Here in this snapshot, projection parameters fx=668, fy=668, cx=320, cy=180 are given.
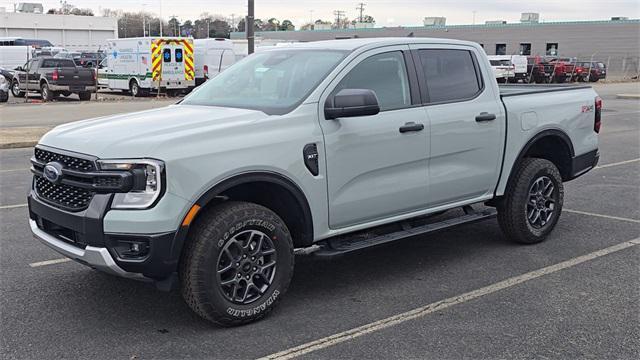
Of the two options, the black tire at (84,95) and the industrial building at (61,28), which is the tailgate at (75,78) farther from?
the industrial building at (61,28)

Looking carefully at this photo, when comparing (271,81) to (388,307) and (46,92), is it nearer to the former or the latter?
(388,307)

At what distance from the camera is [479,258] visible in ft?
19.8

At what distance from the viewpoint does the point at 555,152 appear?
686cm

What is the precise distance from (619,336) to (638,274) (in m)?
1.43

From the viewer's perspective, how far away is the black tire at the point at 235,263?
419cm

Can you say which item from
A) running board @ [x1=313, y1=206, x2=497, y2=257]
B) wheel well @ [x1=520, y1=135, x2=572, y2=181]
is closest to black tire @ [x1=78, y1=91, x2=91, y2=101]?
wheel well @ [x1=520, y1=135, x2=572, y2=181]

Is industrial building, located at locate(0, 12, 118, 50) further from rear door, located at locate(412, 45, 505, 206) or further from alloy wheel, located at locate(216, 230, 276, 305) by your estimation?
alloy wheel, located at locate(216, 230, 276, 305)

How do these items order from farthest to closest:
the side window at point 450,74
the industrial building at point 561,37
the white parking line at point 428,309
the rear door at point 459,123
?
the industrial building at point 561,37, the side window at point 450,74, the rear door at point 459,123, the white parking line at point 428,309

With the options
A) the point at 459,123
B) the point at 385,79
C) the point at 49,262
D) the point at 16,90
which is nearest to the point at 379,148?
the point at 385,79

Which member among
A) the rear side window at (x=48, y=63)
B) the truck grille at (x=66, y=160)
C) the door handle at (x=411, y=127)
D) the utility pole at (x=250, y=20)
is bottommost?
the truck grille at (x=66, y=160)

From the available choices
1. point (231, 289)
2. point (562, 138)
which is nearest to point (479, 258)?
point (562, 138)

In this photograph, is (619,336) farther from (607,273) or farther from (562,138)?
(562,138)

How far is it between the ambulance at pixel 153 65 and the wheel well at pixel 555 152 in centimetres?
2320

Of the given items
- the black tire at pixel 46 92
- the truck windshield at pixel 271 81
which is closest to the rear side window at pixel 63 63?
the black tire at pixel 46 92
